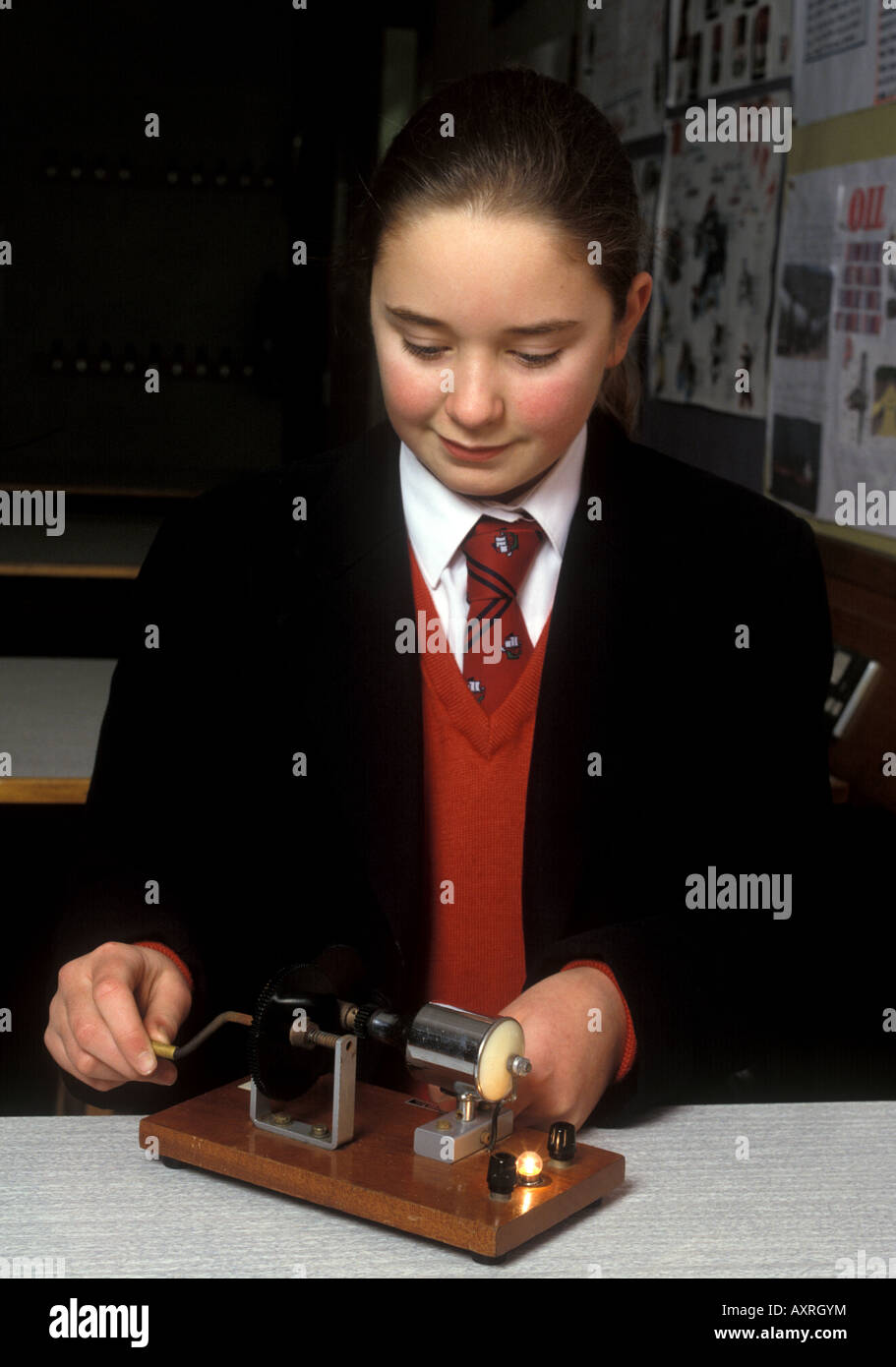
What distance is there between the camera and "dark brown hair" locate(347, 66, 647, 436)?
1.10m

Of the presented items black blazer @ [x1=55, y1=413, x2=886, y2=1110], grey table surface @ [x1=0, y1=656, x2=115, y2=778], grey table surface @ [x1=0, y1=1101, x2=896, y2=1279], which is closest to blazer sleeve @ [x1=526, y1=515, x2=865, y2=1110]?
black blazer @ [x1=55, y1=413, x2=886, y2=1110]

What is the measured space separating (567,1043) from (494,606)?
1.36ft

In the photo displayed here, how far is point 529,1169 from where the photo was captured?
0.85 m

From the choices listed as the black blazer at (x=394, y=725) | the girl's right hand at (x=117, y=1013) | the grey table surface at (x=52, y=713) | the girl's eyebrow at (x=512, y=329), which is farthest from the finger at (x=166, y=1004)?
the grey table surface at (x=52, y=713)

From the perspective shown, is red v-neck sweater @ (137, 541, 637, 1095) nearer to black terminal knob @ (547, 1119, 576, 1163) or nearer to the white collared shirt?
the white collared shirt

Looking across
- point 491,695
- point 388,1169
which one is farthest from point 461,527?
point 388,1169

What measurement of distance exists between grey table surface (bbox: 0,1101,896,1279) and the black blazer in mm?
243

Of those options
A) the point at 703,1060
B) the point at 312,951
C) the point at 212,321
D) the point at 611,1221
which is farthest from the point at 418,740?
the point at 212,321

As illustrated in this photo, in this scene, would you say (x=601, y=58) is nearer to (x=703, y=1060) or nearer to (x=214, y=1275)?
(x=703, y=1060)

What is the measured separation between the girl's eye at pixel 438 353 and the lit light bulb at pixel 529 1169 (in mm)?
519

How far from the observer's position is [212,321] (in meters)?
4.77

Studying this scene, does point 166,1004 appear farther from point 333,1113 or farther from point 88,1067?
point 333,1113

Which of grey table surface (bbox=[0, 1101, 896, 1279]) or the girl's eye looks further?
the girl's eye

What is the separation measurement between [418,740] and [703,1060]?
0.33 meters
